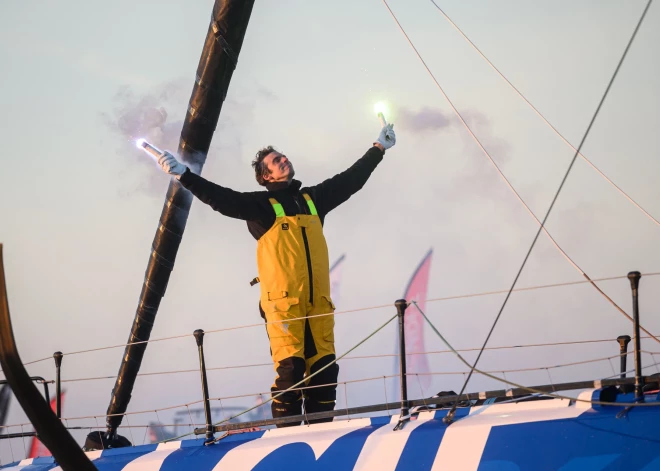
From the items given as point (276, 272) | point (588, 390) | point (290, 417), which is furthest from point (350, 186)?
point (588, 390)

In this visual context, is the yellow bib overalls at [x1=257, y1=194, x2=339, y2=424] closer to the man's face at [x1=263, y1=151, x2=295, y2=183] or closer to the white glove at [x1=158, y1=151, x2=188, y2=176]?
the man's face at [x1=263, y1=151, x2=295, y2=183]

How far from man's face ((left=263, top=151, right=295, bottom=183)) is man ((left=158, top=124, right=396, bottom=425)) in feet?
0.22

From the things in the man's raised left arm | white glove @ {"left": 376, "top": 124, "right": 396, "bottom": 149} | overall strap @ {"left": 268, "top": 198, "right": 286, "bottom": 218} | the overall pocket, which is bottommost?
the overall pocket

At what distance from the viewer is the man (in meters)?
6.25

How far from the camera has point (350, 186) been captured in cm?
709

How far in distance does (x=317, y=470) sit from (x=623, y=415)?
1891mm

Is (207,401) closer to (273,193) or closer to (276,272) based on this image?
(276,272)

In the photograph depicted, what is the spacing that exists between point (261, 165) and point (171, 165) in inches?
32.5

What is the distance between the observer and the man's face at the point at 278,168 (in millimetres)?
6809

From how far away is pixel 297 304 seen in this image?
627cm

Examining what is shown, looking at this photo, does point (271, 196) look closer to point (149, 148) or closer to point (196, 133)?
point (149, 148)

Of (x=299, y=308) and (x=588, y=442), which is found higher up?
(x=299, y=308)

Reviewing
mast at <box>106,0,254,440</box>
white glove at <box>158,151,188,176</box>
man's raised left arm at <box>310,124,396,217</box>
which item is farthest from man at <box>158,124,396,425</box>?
mast at <box>106,0,254,440</box>

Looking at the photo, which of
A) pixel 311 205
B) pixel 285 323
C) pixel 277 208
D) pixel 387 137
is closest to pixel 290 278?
pixel 285 323
